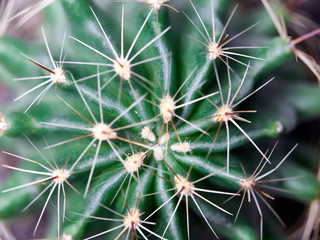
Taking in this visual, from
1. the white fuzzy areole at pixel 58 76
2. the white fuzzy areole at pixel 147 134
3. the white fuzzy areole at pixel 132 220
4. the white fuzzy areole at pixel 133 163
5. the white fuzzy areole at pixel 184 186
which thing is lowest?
the white fuzzy areole at pixel 132 220

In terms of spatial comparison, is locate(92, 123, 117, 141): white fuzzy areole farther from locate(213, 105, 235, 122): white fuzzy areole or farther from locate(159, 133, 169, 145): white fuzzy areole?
locate(213, 105, 235, 122): white fuzzy areole

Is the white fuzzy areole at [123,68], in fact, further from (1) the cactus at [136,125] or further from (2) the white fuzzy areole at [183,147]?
(2) the white fuzzy areole at [183,147]

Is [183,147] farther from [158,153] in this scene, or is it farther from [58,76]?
[58,76]

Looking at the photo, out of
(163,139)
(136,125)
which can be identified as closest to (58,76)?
(136,125)

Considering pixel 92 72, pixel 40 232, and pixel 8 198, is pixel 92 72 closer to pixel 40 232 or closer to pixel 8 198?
pixel 8 198

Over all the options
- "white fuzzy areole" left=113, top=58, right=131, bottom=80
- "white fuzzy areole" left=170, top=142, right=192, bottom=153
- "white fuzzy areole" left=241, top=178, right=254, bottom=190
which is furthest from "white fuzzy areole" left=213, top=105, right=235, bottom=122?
"white fuzzy areole" left=113, top=58, right=131, bottom=80

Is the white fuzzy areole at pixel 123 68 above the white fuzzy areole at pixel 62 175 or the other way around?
above

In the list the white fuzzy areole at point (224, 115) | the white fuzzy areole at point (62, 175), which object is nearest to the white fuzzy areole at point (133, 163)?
the white fuzzy areole at point (62, 175)
